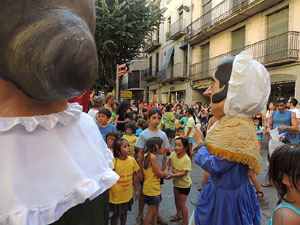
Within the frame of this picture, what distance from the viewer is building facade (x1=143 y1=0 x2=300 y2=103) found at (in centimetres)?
942

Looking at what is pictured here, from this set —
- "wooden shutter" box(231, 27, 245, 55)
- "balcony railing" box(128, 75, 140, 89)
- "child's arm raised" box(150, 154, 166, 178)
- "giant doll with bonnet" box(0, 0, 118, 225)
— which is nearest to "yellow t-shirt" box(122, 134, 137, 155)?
"child's arm raised" box(150, 154, 166, 178)

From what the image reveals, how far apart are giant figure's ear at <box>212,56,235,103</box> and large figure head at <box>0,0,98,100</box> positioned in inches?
61.5

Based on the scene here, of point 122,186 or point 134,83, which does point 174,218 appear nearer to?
point 122,186

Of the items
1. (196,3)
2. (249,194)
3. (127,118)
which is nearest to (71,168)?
(249,194)

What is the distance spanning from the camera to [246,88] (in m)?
1.83

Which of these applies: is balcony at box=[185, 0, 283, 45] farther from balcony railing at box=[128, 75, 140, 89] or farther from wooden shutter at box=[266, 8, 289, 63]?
balcony railing at box=[128, 75, 140, 89]

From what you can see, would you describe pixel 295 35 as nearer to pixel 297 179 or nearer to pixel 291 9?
pixel 291 9

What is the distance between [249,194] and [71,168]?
1.67 metres

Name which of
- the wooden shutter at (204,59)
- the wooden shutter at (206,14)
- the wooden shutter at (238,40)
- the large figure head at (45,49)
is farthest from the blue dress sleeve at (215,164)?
the wooden shutter at (206,14)

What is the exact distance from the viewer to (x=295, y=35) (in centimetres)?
888

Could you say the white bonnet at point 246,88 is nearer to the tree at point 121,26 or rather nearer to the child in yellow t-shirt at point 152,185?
the child in yellow t-shirt at point 152,185

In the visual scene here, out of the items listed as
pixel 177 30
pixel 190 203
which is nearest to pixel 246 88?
pixel 190 203

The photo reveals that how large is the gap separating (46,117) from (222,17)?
14099mm

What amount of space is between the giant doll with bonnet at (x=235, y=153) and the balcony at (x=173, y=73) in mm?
15421
